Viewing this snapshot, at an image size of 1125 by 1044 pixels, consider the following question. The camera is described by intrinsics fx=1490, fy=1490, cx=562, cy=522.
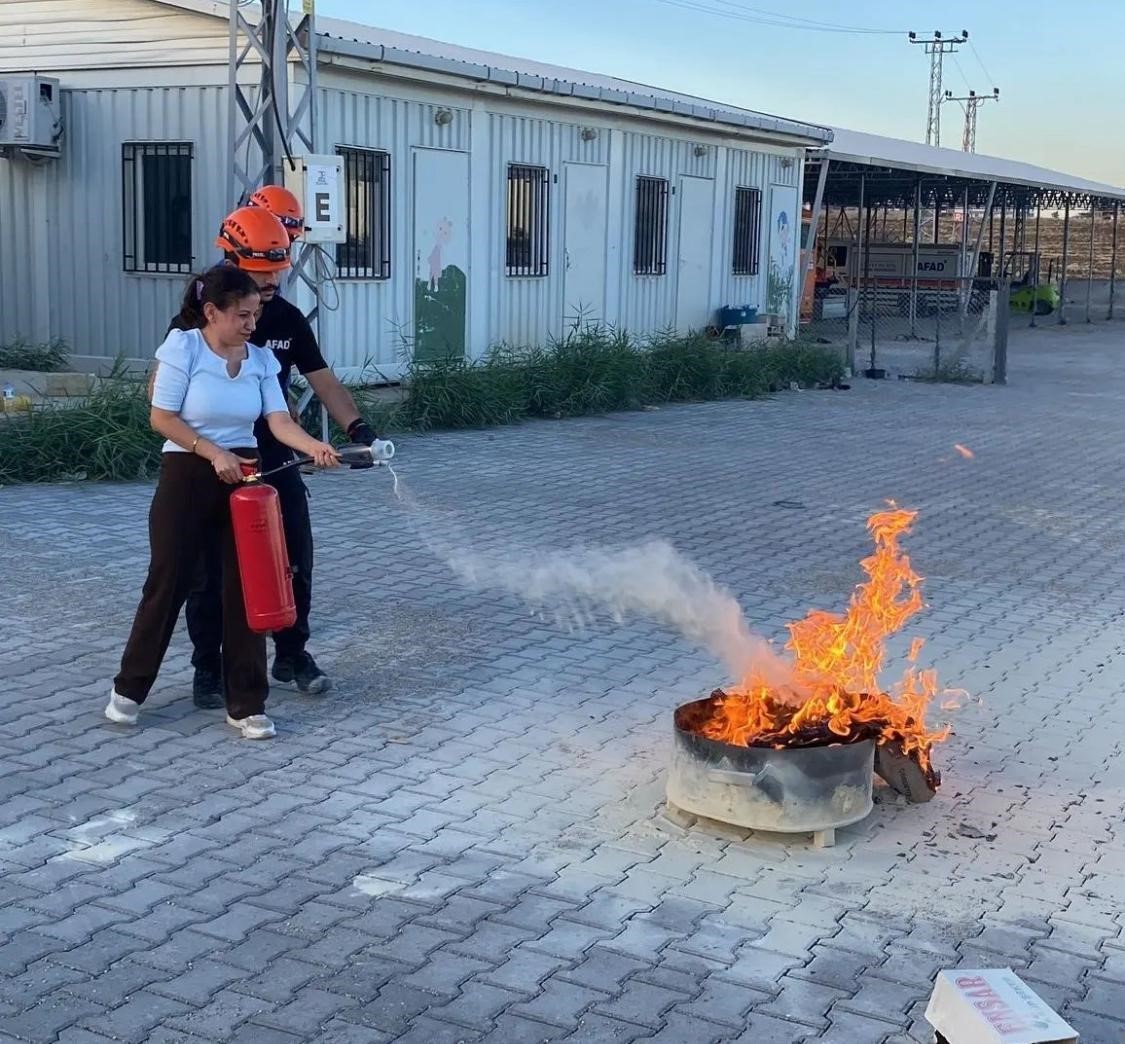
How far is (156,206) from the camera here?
15586mm

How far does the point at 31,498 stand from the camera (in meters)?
11.0

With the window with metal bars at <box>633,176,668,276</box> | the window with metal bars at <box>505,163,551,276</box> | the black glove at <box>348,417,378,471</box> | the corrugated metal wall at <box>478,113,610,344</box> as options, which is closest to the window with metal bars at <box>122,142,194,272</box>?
the corrugated metal wall at <box>478,113,610,344</box>

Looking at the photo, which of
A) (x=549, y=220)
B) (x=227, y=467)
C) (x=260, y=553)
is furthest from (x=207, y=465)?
(x=549, y=220)

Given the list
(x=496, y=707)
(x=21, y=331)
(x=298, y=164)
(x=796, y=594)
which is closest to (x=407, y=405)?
(x=298, y=164)

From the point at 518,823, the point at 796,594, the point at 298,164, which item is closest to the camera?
the point at 518,823

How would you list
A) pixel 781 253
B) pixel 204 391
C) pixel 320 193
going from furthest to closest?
pixel 781 253
pixel 320 193
pixel 204 391

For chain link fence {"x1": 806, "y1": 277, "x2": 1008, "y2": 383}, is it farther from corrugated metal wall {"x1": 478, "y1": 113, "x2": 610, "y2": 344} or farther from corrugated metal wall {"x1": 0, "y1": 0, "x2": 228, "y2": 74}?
corrugated metal wall {"x1": 0, "y1": 0, "x2": 228, "y2": 74}

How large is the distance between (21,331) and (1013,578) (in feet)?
38.8

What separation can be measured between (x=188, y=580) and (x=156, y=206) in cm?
1078

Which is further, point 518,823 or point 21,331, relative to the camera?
point 21,331

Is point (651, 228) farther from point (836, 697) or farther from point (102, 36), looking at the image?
point (836, 697)

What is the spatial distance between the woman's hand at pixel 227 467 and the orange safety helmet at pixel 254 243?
2.94 feet

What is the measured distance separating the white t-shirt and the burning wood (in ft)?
6.88

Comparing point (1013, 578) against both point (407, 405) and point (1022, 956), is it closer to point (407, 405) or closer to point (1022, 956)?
point (1022, 956)
